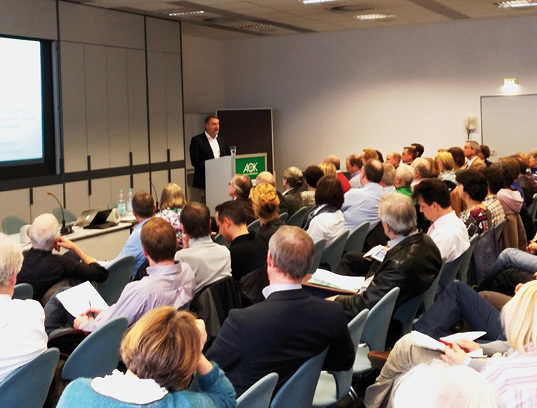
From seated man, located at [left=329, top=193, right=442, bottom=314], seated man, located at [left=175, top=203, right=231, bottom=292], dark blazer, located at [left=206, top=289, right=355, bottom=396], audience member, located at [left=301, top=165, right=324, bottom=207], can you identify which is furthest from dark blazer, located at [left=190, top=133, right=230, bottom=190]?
dark blazer, located at [left=206, top=289, right=355, bottom=396]

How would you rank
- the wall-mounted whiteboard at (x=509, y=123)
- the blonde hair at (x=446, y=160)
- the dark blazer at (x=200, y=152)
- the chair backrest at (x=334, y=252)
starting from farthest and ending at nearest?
the wall-mounted whiteboard at (x=509, y=123), the dark blazer at (x=200, y=152), the blonde hair at (x=446, y=160), the chair backrest at (x=334, y=252)

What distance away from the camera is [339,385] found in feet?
11.0

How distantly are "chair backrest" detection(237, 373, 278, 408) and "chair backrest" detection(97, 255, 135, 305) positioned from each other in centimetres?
277

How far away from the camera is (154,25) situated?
11.0 meters

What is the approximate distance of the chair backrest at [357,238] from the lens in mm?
6098

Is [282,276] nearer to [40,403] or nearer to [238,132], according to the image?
[40,403]

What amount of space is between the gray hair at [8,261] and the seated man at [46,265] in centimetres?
122

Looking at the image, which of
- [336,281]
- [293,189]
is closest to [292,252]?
[336,281]

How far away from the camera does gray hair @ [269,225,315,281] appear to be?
3.16 meters

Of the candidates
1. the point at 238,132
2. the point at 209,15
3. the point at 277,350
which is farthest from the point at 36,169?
the point at 277,350

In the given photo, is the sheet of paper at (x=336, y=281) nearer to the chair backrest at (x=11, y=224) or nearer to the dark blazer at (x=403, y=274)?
the dark blazer at (x=403, y=274)

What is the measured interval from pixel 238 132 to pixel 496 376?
1151 cm

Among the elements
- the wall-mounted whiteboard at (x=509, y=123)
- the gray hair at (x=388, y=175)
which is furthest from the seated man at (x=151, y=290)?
the wall-mounted whiteboard at (x=509, y=123)

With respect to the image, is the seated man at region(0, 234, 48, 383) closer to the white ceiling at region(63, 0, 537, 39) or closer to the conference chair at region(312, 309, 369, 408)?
the conference chair at region(312, 309, 369, 408)
